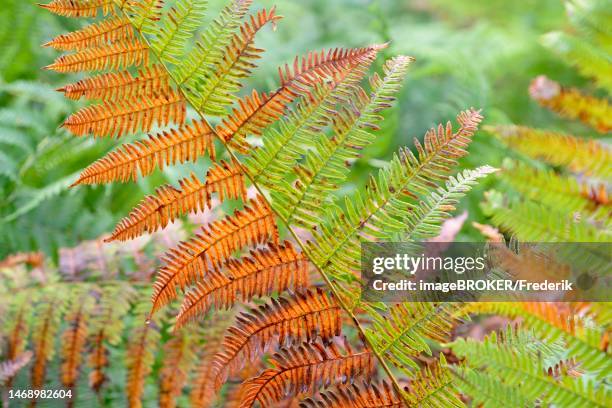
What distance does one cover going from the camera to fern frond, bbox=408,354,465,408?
876 millimetres

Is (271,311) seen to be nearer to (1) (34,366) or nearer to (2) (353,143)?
(2) (353,143)

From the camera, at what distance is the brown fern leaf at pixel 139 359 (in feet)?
3.88

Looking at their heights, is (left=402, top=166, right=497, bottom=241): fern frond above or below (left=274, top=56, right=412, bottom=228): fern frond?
below

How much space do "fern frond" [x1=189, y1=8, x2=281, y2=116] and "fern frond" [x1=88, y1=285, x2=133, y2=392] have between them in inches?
21.1

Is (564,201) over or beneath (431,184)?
beneath

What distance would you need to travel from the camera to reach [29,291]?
4.46 feet

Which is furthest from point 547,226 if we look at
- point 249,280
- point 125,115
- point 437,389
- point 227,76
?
point 125,115

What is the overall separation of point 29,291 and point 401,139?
1.48 m

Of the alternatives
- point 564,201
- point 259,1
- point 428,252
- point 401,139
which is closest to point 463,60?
point 401,139

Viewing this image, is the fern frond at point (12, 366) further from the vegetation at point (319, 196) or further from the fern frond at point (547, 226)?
the fern frond at point (547, 226)

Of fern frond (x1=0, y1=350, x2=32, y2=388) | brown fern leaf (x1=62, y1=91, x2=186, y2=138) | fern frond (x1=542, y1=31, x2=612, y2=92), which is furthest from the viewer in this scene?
fern frond (x1=0, y1=350, x2=32, y2=388)

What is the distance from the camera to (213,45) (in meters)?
0.97

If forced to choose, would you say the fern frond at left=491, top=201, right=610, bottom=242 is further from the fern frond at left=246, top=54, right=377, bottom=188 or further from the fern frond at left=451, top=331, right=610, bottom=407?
the fern frond at left=246, top=54, right=377, bottom=188

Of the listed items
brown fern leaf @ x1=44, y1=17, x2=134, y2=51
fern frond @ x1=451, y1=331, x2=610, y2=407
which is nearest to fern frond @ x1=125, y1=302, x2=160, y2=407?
brown fern leaf @ x1=44, y1=17, x2=134, y2=51
